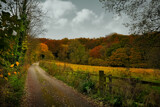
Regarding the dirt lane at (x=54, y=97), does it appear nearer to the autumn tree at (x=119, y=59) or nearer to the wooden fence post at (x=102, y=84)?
the wooden fence post at (x=102, y=84)

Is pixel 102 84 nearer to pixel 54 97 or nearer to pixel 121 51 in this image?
pixel 54 97

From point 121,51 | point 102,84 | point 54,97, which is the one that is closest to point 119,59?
point 121,51

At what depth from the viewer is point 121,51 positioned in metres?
27.9

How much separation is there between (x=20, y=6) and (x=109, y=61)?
101ft

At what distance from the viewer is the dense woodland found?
718 centimetres

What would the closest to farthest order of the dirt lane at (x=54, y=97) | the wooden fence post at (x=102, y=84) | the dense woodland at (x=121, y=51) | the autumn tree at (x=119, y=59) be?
1. the dirt lane at (x=54, y=97)
2. the wooden fence post at (x=102, y=84)
3. the dense woodland at (x=121, y=51)
4. the autumn tree at (x=119, y=59)

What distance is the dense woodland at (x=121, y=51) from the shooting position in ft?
23.6

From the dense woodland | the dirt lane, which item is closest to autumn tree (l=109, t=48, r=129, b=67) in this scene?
the dense woodland

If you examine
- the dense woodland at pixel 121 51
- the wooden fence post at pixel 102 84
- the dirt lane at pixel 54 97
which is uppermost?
the dense woodland at pixel 121 51

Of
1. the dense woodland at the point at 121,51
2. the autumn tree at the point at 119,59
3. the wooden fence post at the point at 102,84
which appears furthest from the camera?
the autumn tree at the point at 119,59

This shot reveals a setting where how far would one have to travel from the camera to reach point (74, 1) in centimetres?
1033

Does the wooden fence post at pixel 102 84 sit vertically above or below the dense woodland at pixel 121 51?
below

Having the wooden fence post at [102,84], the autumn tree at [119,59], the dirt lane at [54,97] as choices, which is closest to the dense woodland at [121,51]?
the autumn tree at [119,59]

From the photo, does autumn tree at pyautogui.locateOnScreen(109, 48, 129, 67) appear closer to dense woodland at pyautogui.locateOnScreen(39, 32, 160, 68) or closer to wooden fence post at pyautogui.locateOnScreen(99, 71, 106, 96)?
dense woodland at pyautogui.locateOnScreen(39, 32, 160, 68)
